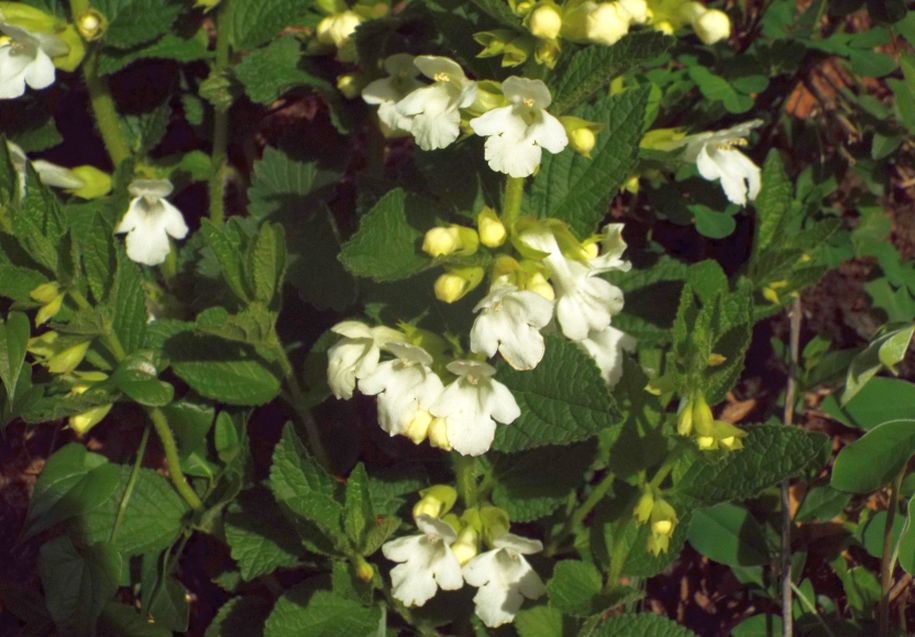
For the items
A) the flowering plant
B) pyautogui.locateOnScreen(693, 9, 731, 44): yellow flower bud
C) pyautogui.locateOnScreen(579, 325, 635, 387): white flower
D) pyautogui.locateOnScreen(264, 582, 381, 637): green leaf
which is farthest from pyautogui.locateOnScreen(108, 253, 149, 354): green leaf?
pyautogui.locateOnScreen(693, 9, 731, 44): yellow flower bud

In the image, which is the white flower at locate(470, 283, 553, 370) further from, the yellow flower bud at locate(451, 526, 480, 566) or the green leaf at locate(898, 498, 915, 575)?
the green leaf at locate(898, 498, 915, 575)

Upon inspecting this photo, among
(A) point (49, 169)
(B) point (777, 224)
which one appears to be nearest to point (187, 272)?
(A) point (49, 169)

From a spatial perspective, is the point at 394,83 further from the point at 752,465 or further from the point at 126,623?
the point at 126,623

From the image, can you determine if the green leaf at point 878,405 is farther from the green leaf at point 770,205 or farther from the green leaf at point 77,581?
the green leaf at point 77,581

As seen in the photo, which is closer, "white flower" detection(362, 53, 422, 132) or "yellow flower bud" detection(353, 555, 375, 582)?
"yellow flower bud" detection(353, 555, 375, 582)

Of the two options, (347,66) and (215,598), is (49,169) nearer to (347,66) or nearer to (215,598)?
(347,66)

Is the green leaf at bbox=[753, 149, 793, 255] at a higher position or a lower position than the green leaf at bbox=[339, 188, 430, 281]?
lower

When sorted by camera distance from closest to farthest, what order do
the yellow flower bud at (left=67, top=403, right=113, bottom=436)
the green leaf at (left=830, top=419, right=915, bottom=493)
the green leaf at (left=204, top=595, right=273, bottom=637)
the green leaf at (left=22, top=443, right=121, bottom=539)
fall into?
the green leaf at (left=830, top=419, right=915, bottom=493), the green leaf at (left=22, top=443, right=121, bottom=539), the yellow flower bud at (left=67, top=403, right=113, bottom=436), the green leaf at (left=204, top=595, right=273, bottom=637)

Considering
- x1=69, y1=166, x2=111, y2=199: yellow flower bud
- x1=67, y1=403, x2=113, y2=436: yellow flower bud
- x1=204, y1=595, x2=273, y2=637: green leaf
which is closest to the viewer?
x1=67, y1=403, x2=113, y2=436: yellow flower bud
